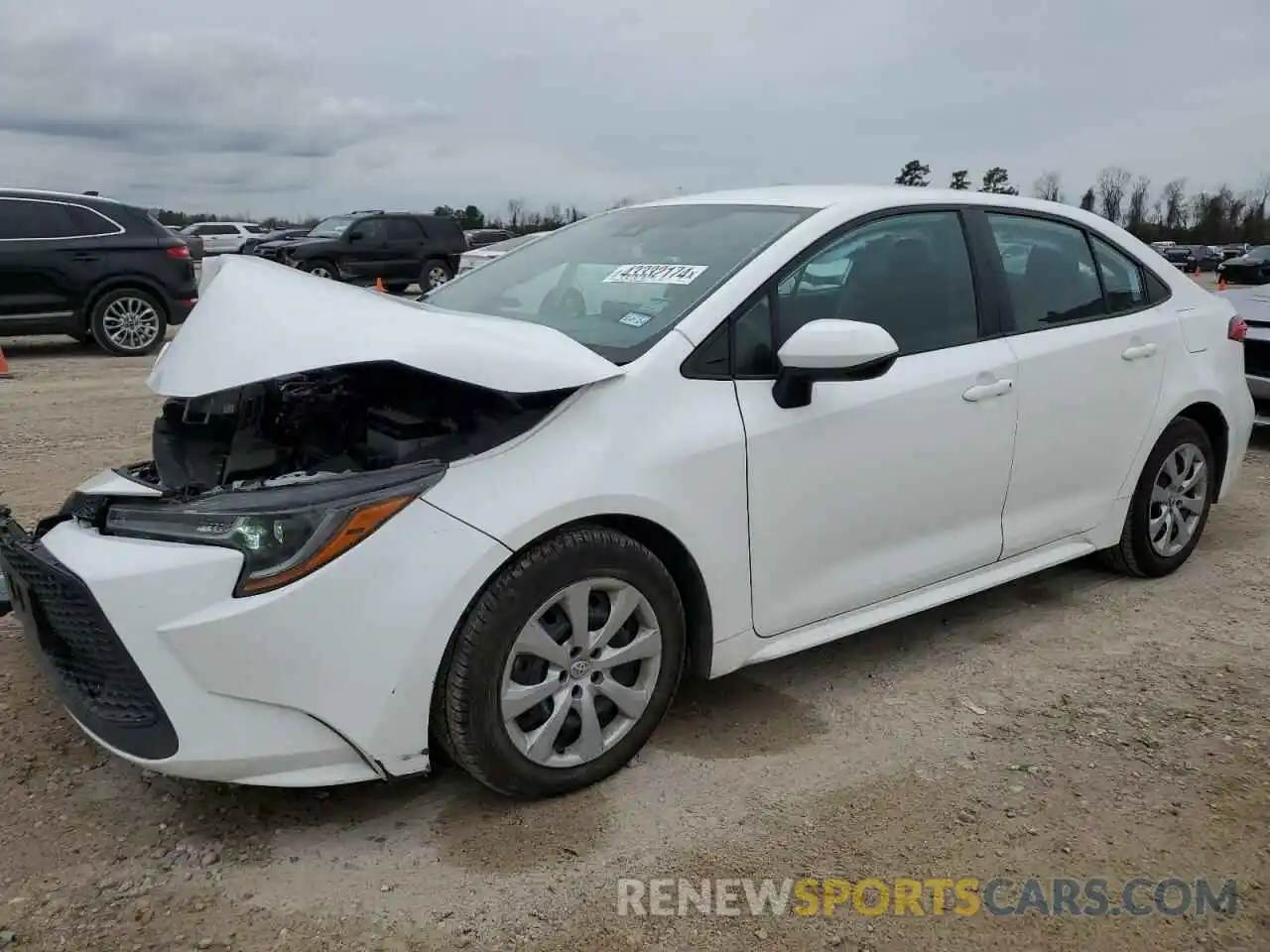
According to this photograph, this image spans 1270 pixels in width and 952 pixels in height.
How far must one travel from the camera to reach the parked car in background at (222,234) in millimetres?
32094

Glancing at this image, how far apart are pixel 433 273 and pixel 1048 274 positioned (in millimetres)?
17805

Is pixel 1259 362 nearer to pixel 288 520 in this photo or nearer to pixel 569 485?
pixel 569 485

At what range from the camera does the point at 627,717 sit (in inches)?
110

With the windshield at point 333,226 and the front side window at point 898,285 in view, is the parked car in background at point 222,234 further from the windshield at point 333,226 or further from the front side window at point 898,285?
the front side window at point 898,285

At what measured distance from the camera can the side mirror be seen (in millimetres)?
2766

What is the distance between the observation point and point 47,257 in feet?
33.5

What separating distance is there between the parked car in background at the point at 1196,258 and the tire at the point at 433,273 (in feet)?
113

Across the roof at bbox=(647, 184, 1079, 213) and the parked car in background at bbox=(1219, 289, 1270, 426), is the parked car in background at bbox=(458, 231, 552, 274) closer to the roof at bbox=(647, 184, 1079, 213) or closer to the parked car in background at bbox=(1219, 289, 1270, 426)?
the roof at bbox=(647, 184, 1079, 213)

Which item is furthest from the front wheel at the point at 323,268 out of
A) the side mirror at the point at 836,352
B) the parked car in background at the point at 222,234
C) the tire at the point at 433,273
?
the side mirror at the point at 836,352

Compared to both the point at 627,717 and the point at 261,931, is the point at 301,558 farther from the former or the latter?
the point at 627,717

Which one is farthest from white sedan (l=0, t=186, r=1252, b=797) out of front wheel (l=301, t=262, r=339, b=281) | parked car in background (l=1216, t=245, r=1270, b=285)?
parked car in background (l=1216, t=245, r=1270, b=285)

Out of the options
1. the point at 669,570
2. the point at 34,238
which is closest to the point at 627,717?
the point at 669,570

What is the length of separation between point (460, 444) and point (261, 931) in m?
1.18

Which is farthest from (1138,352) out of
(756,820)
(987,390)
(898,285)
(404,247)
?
(404,247)
